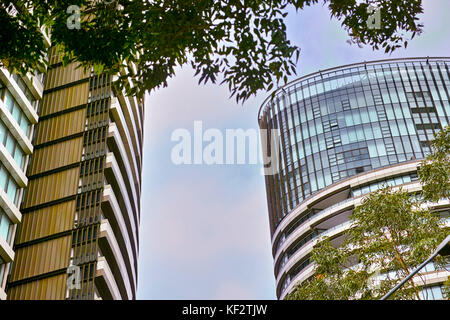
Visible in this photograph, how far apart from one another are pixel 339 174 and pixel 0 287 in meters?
43.2

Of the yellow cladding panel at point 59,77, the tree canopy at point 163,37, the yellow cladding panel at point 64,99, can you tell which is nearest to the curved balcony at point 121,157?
the yellow cladding panel at point 64,99

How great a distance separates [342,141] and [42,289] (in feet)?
143

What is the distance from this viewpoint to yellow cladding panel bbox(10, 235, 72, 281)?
32.3 m

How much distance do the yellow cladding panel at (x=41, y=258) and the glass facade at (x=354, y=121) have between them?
38.8m

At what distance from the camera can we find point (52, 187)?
3544 centimetres

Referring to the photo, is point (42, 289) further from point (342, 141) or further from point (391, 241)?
point (342, 141)

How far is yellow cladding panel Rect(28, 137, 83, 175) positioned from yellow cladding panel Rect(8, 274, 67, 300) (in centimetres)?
686

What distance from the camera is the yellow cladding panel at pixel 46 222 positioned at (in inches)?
1321

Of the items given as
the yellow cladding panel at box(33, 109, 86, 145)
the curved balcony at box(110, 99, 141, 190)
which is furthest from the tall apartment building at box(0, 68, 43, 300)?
the curved balcony at box(110, 99, 141, 190)

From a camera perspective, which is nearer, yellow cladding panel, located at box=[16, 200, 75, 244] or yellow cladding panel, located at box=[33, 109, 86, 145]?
yellow cladding panel, located at box=[16, 200, 75, 244]

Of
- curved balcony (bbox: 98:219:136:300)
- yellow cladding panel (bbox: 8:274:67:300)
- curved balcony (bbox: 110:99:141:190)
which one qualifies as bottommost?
yellow cladding panel (bbox: 8:274:67:300)

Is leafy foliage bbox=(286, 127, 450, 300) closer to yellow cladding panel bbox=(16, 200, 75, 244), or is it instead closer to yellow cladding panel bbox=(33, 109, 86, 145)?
yellow cladding panel bbox=(16, 200, 75, 244)

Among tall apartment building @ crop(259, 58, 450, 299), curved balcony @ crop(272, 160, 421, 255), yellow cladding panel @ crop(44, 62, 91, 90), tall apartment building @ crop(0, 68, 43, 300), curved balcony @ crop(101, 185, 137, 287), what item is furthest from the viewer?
tall apartment building @ crop(259, 58, 450, 299)

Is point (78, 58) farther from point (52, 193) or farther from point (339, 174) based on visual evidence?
point (339, 174)
